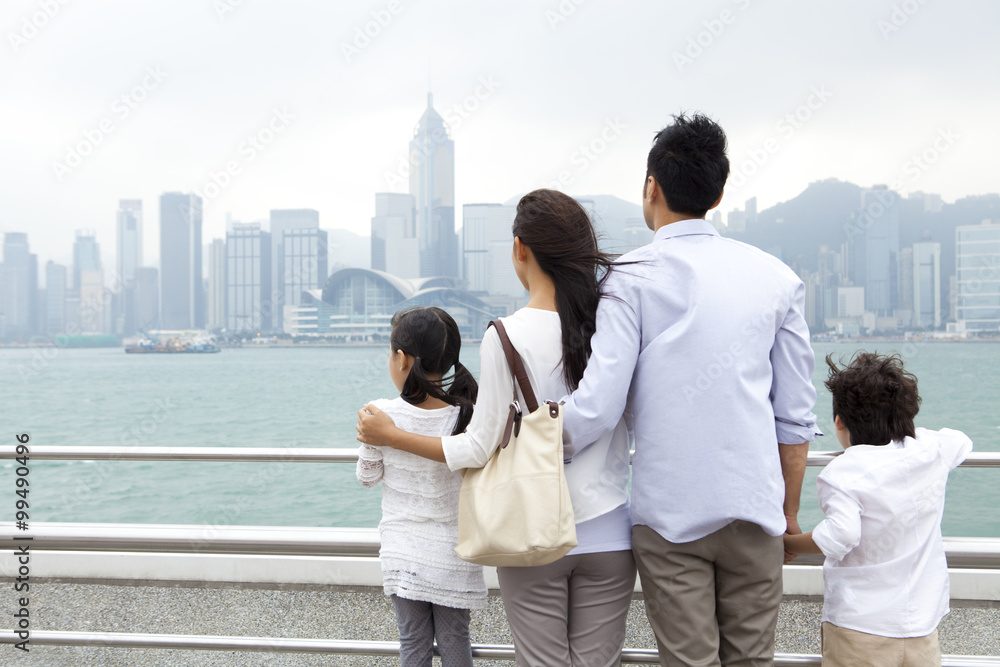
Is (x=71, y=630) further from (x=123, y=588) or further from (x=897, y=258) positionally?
(x=897, y=258)

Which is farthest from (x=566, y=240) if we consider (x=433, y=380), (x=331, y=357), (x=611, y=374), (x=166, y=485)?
(x=331, y=357)

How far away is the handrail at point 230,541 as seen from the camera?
69.0 inches

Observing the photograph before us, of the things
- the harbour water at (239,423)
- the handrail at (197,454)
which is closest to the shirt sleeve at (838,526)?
the handrail at (197,454)

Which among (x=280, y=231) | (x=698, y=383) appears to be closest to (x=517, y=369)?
(x=698, y=383)

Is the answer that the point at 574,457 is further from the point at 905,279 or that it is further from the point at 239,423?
the point at 905,279

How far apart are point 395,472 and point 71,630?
4.98 ft

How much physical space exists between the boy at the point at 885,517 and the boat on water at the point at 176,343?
84493 millimetres

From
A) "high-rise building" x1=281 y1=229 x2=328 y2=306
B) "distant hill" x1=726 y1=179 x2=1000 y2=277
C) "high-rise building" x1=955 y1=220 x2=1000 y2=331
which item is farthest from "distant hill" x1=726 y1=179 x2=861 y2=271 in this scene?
"high-rise building" x1=281 y1=229 x2=328 y2=306

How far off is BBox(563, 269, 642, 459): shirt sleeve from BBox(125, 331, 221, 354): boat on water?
277 ft

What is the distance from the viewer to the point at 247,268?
51.3 metres

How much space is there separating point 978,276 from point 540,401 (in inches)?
2779

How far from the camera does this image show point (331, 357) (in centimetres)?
7969

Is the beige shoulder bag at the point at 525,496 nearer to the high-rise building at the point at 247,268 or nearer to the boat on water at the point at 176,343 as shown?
the high-rise building at the point at 247,268
